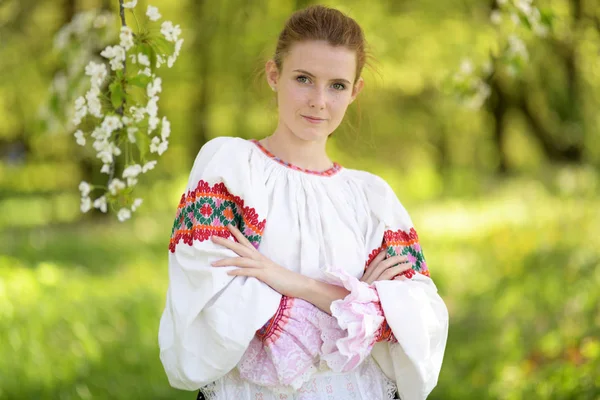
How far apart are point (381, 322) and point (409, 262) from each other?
0.89ft

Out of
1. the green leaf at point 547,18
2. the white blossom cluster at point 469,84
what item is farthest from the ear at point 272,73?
the white blossom cluster at point 469,84

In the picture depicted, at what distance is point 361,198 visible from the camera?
2.40 metres

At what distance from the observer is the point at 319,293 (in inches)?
83.5

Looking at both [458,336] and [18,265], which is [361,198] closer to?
[458,336]

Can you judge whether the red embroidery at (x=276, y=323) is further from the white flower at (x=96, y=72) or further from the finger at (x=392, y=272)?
the white flower at (x=96, y=72)

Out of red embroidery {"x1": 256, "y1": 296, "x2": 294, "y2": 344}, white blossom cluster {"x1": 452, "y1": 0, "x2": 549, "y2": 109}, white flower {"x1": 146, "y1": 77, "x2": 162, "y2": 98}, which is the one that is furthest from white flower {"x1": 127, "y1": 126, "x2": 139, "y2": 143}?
white blossom cluster {"x1": 452, "y1": 0, "x2": 549, "y2": 109}

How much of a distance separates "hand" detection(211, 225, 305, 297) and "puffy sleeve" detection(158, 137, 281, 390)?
18 mm

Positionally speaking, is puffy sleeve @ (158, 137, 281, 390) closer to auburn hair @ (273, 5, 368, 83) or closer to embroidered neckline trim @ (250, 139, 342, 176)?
embroidered neckline trim @ (250, 139, 342, 176)

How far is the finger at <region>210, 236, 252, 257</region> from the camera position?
209cm

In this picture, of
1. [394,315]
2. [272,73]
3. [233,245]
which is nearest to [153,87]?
[272,73]

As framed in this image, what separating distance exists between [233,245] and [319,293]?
27cm

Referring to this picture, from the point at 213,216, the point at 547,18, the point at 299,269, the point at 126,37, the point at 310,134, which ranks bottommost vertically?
the point at 299,269

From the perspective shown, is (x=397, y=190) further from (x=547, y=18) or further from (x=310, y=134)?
(x=310, y=134)

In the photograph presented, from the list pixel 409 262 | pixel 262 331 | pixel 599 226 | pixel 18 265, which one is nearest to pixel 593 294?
pixel 599 226
